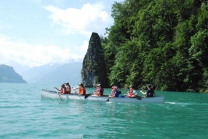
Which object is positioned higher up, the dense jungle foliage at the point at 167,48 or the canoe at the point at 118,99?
the dense jungle foliage at the point at 167,48

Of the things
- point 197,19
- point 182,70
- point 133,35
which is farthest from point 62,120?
point 133,35

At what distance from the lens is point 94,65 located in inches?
3322

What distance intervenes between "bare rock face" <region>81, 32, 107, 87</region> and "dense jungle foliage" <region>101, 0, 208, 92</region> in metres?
15.9

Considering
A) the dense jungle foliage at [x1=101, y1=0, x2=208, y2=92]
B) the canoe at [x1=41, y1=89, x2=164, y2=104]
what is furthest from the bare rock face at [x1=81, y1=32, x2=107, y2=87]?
the canoe at [x1=41, y1=89, x2=164, y2=104]

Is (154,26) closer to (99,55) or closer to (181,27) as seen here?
(181,27)

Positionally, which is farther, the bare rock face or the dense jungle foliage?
the bare rock face

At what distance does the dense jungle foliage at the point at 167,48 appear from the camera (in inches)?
1864

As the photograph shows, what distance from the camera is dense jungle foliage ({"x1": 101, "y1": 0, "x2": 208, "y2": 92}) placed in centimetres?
4734

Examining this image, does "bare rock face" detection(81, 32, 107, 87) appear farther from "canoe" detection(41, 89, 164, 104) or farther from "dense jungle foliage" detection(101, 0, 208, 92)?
"canoe" detection(41, 89, 164, 104)

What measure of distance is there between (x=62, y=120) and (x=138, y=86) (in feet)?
151

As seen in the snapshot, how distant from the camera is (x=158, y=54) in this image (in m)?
51.6

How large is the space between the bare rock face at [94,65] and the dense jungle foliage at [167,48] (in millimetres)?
15927

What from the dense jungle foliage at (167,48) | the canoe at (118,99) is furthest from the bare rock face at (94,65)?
the canoe at (118,99)

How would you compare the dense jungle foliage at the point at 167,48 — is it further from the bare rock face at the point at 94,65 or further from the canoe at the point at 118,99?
the canoe at the point at 118,99
